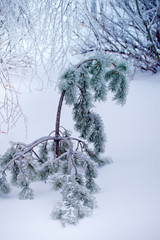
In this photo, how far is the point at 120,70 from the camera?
1480 millimetres

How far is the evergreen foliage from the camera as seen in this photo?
1119mm

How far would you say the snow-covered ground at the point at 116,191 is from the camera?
1.02 meters

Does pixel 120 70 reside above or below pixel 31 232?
above

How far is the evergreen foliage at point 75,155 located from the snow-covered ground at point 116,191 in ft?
0.18

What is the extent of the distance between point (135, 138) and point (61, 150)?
61cm

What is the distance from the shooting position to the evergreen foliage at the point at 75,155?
1.12m

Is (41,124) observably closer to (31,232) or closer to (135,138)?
(135,138)

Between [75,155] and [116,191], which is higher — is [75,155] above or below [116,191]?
above

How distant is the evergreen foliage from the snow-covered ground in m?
0.06

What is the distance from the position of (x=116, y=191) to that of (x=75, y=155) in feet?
0.88

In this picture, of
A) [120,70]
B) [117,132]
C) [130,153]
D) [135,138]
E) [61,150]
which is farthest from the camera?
[117,132]

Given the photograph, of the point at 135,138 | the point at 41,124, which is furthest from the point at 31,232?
the point at 41,124

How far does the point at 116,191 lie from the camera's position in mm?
1328

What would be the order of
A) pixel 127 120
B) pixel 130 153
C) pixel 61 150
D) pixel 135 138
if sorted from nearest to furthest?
1. pixel 61 150
2. pixel 130 153
3. pixel 135 138
4. pixel 127 120
